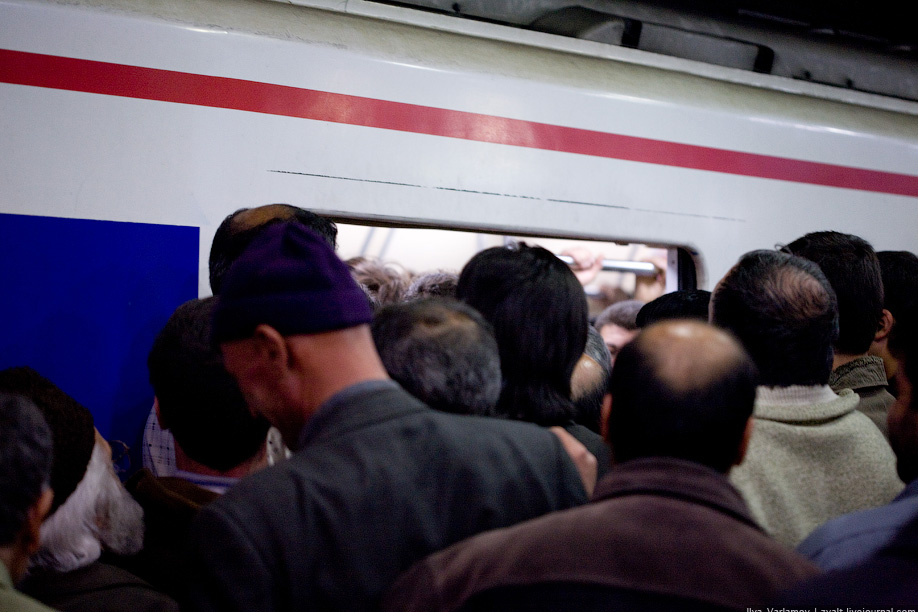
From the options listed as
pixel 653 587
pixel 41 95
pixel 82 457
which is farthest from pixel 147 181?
pixel 653 587

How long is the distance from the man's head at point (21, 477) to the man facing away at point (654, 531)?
537 millimetres

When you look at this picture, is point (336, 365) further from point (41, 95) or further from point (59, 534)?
point (41, 95)

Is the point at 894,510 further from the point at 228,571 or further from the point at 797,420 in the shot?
the point at 228,571

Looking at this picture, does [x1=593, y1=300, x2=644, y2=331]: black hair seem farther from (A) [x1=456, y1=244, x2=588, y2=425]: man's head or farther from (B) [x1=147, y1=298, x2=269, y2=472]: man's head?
(B) [x1=147, y1=298, x2=269, y2=472]: man's head

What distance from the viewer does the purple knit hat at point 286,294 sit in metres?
1.18

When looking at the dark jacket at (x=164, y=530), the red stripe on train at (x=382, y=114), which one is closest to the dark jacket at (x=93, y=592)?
the dark jacket at (x=164, y=530)

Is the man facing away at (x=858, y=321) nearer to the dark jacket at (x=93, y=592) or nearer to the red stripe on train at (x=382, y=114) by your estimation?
the red stripe on train at (x=382, y=114)

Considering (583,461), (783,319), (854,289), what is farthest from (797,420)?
(854,289)

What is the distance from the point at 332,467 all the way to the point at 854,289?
167 centimetres

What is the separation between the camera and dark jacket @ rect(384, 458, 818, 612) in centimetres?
93

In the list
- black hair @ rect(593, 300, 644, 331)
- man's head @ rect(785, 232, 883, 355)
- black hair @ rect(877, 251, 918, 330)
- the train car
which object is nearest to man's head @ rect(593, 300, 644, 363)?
black hair @ rect(593, 300, 644, 331)

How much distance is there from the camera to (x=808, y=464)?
5.33 feet

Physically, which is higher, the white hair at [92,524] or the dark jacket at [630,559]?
the dark jacket at [630,559]

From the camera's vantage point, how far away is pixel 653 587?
3.05 feet
